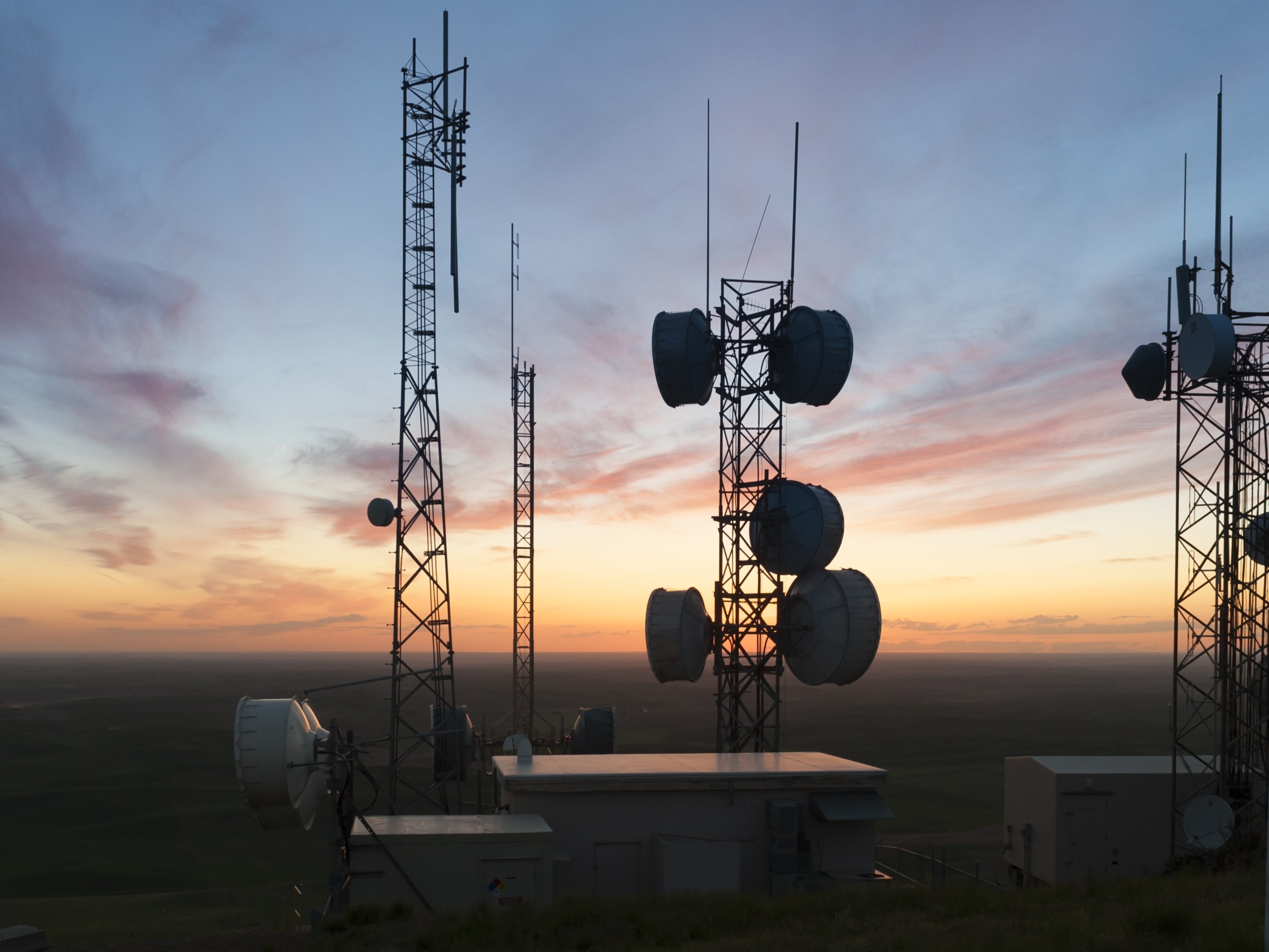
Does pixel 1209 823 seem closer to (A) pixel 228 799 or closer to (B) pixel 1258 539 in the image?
(B) pixel 1258 539

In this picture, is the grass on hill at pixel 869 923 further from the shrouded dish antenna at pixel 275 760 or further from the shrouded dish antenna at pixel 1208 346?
the shrouded dish antenna at pixel 1208 346

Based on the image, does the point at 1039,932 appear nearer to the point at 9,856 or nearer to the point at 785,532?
the point at 785,532

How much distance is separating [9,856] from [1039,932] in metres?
41.4

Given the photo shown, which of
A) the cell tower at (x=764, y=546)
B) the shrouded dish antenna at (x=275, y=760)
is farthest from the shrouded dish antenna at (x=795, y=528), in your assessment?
the shrouded dish antenna at (x=275, y=760)

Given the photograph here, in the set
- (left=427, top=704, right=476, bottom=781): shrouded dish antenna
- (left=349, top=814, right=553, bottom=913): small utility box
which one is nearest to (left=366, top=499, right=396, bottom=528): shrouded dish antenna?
(left=427, top=704, right=476, bottom=781): shrouded dish antenna

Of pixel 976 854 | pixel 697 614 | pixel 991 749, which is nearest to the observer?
pixel 697 614

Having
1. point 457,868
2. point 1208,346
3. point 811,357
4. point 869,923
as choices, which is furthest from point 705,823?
Answer: point 1208,346

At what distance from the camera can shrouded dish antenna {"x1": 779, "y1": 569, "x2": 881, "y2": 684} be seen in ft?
88.1

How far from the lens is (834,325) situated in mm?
28891

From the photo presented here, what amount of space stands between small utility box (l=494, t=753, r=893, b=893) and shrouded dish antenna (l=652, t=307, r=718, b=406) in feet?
35.5

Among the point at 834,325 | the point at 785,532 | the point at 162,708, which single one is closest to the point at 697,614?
the point at 785,532

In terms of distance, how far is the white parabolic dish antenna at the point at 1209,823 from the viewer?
2333cm

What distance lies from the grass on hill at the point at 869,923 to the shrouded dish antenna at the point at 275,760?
2691 millimetres

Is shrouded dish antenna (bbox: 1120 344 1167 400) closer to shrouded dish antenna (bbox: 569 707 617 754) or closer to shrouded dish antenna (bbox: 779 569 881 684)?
shrouded dish antenna (bbox: 779 569 881 684)
